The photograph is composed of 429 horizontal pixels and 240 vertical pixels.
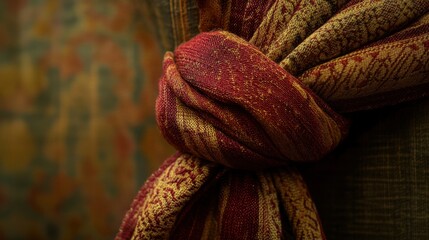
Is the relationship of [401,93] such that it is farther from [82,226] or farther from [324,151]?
[82,226]

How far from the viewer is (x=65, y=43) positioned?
1.08 metres

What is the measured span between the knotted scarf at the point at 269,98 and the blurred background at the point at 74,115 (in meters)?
0.59

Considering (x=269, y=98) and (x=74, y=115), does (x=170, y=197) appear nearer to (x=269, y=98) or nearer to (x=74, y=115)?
(x=269, y=98)

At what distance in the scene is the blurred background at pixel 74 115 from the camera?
106cm

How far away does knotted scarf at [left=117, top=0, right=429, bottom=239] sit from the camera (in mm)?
432

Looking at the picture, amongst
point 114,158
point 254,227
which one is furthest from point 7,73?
point 254,227

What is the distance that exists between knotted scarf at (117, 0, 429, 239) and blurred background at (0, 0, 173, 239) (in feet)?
1.95

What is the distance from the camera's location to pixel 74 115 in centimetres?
108

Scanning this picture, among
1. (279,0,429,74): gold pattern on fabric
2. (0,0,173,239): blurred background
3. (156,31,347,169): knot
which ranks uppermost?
(279,0,429,74): gold pattern on fabric

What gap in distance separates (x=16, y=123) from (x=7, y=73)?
10 cm

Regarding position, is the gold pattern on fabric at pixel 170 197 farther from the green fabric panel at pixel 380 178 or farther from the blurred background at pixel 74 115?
the blurred background at pixel 74 115

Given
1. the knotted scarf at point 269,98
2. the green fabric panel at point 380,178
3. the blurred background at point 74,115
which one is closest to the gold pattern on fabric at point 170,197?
the knotted scarf at point 269,98

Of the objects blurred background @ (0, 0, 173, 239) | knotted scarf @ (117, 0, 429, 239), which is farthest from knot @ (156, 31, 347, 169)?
blurred background @ (0, 0, 173, 239)

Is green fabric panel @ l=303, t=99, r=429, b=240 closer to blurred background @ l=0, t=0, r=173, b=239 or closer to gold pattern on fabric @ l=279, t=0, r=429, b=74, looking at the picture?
gold pattern on fabric @ l=279, t=0, r=429, b=74
